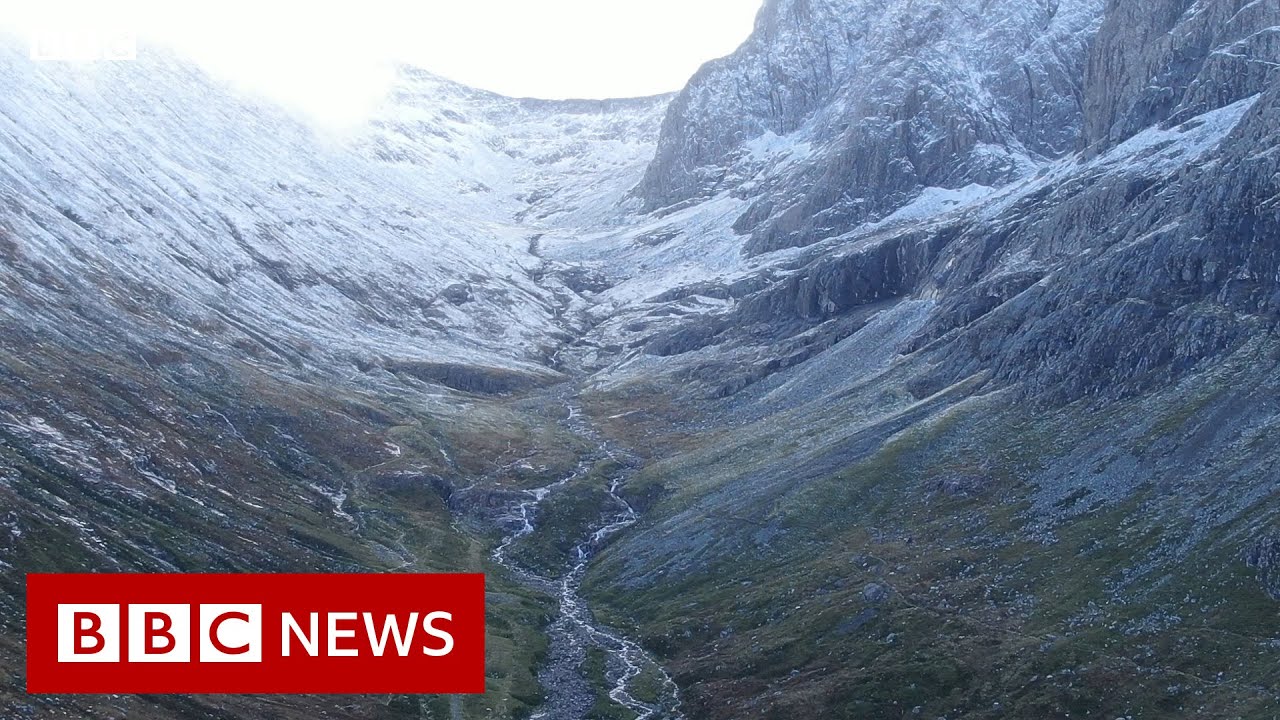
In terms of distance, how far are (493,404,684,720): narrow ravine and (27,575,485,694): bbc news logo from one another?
872 cm

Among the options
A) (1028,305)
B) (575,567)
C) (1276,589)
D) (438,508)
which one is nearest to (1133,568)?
(1276,589)

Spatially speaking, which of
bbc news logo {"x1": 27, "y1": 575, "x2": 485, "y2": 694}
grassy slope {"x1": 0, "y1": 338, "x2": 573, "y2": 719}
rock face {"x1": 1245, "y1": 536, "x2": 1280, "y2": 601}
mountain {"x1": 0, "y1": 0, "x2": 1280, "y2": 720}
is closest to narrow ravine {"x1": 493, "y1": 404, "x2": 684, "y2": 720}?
mountain {"x1": 0, "y1": 0, "x2": 1280, "y2": 720}

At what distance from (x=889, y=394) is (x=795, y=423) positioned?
14425 millimetres

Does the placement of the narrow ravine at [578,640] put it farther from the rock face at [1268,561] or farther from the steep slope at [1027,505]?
the rock face at [1268,561]

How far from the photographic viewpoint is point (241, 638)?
88188 millimetres

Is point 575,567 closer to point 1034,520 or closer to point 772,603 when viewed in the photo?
point 772,603

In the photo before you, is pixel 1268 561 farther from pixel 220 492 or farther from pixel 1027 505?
pixel 220 492

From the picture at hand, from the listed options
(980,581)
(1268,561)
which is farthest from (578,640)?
(1268,561)

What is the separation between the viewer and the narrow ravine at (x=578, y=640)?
336 feet

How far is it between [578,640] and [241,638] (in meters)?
41.6

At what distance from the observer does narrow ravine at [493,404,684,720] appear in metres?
103

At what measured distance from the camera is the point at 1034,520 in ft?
398

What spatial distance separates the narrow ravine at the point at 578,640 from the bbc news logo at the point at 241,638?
8.72 meters

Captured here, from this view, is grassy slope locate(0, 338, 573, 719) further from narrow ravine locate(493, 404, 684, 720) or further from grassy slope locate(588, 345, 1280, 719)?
grassy slope locate(588, 345, 1280, 719)
